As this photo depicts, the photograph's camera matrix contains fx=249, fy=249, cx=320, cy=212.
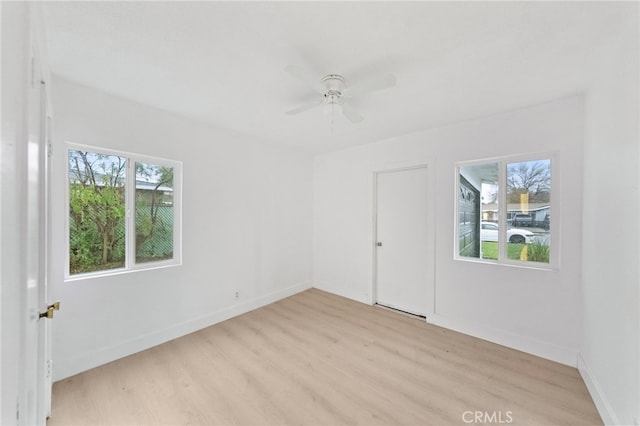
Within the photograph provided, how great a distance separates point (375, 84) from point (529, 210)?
2165 millimetres

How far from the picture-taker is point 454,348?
2568mm

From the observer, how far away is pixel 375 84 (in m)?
1.70

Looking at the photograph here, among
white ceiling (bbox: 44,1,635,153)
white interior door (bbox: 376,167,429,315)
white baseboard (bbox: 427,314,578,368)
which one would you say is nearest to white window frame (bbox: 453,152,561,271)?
white interior door (bbox: 376,167,429,315)

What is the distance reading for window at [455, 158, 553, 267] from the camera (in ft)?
8.23

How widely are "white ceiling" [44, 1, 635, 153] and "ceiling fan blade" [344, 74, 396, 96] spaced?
0.19 m

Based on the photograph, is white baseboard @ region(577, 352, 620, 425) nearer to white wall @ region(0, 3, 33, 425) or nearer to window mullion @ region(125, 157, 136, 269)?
white wall @ region(0, 3, 33, 425)

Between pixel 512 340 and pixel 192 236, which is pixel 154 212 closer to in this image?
pixel 192 236

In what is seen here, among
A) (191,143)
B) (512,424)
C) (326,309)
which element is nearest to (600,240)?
(512,424)

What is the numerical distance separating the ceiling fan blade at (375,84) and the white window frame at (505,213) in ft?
5.85

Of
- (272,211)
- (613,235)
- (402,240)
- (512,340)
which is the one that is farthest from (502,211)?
(272,211)

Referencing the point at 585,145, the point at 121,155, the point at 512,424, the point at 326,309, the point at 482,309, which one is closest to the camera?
the point at 512,424

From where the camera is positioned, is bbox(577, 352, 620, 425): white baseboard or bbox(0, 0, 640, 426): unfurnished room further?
bbox(577, 352, 620, 425): white baseboard

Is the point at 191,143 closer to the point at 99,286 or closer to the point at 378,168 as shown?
the point at 99,286

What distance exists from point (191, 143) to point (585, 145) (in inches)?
155
